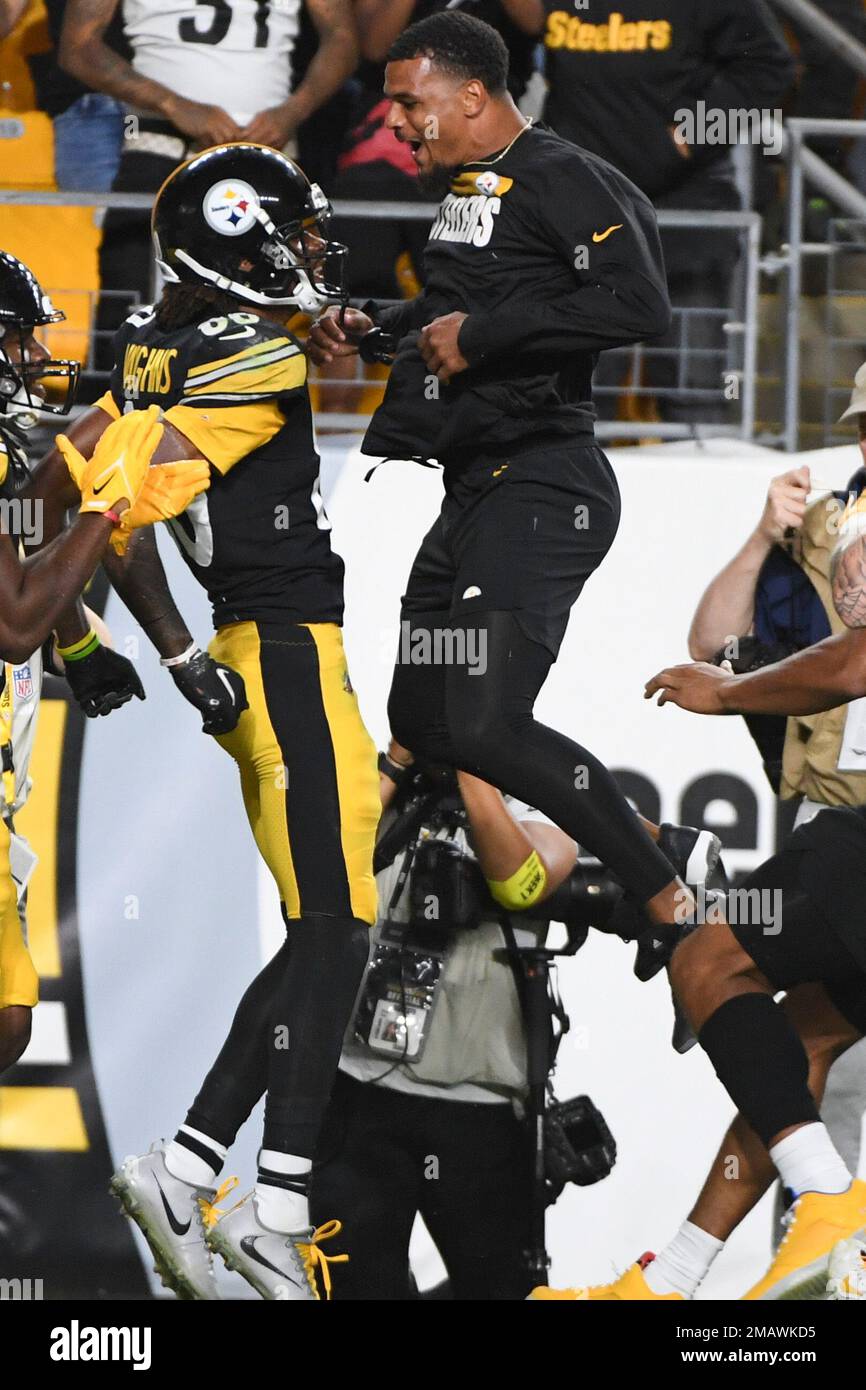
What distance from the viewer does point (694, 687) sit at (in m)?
3.73

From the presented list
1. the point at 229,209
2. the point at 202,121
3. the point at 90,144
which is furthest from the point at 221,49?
the point at 229,209

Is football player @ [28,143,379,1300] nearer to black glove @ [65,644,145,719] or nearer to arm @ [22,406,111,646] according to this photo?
arm @ [22,406,111,646]

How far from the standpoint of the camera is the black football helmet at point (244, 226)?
3627 millimetres

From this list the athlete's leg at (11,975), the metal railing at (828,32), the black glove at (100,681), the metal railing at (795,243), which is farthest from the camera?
the metal railing at (828,32)

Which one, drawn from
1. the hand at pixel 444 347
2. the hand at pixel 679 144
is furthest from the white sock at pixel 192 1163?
the hand at pixel 679 144

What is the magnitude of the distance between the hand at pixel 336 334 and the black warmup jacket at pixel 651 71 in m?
1.30

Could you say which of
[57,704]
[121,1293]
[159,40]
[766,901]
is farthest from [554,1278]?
[159,40]

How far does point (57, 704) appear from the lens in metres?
4.88

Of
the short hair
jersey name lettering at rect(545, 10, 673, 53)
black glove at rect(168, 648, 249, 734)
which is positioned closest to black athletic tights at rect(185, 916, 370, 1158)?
black glove at rect(168, 648, 249, 734)

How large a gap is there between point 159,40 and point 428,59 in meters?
1.60

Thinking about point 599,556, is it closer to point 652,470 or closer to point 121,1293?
point 652,470

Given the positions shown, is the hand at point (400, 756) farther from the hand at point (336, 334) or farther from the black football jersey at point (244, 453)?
the hand at point (336, 334)

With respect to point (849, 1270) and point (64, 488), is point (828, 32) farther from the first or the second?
point (849, 1270)

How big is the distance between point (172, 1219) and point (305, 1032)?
0.44 m
